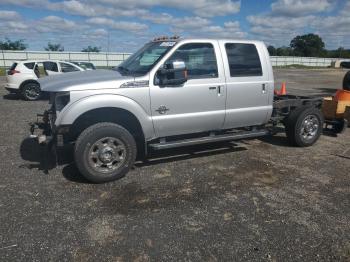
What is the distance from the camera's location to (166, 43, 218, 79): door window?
5.46m

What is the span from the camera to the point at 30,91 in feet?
43.3

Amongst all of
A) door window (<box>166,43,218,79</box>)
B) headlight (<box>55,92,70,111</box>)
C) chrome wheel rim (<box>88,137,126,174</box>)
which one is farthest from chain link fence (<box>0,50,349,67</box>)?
chrome wheel rim (<box>88,137,126,174</box>)

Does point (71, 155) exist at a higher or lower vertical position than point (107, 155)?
lower

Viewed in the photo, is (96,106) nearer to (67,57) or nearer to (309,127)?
(309,127)

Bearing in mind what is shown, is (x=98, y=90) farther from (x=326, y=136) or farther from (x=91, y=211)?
(x=326, y=136)

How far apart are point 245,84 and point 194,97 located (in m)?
1.04

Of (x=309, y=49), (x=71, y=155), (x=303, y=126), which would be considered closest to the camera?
(x=71, y=155)

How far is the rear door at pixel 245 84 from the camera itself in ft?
19.2

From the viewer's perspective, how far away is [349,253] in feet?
11.2

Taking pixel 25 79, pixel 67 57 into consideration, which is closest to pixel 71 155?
pixel 25 79

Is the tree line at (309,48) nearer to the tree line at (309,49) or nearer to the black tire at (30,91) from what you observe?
the tree line at (309,49)

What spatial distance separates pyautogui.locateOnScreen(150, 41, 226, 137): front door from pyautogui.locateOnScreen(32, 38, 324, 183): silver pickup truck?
15 millimetres

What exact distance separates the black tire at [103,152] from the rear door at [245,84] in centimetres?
185

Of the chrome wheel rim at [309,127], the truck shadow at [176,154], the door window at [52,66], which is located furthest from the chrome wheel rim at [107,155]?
the door window at [52,66]
